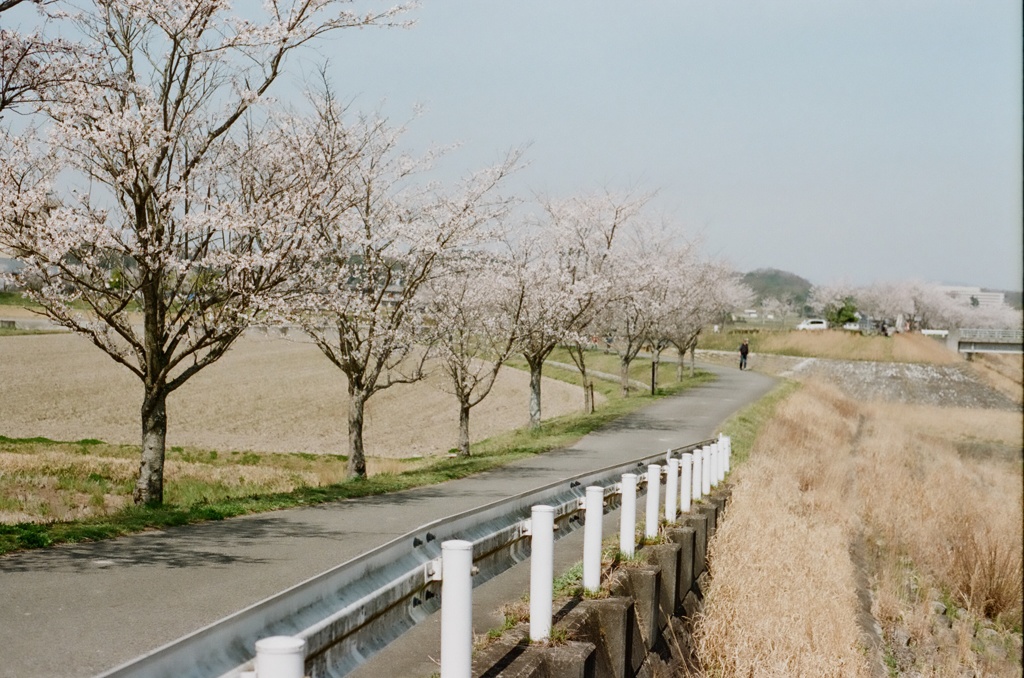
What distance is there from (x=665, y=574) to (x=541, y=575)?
3.12 meters

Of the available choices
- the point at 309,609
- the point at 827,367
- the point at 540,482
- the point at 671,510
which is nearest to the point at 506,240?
the point at 540,482

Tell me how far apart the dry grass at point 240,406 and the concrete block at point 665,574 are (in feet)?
36.5

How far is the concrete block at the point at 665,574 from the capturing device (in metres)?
8.19

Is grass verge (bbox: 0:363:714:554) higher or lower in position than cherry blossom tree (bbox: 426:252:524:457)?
lower

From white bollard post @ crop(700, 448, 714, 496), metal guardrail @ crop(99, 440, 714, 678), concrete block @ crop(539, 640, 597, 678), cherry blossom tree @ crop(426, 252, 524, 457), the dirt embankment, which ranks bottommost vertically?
the dirt embankment

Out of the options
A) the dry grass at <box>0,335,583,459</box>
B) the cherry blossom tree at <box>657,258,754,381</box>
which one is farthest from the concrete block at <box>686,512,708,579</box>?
the cherry blossom tree at <box>657,258,754,381</box>

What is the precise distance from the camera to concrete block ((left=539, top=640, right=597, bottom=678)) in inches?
200

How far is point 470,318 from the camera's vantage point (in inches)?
998

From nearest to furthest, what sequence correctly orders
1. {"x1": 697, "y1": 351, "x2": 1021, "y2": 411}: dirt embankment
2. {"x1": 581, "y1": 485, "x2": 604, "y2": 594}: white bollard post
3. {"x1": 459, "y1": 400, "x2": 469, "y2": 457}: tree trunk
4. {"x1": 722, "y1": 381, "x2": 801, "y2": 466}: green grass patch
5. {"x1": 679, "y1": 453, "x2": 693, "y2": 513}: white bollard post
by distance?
1. {"x1": 581, "y1": 485, "x2": 604, "y2": 594}: white bollard post
2. {"x1": 679, "y1": 453, "x2": 693, "y2": 513}: white bollard post
3. {"x1": 722, "y1": 381, "x2": 801, "y2": 466}: green grass patch
4. {"x1": 459, "y1": 400, "x2": 469, "y2": 457}: tree trunk
5. {"x1": 697, "y1": 351, "x2": 1021, "y2": 411}: dirt embankment

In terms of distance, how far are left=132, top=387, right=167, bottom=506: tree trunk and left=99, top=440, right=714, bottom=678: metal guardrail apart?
9.11 metres

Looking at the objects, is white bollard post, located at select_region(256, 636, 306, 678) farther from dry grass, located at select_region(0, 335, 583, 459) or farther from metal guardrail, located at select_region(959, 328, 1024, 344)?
metal guardrail, located at select_region(959, 328, 1024, 344)

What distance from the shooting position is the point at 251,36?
13602 mm

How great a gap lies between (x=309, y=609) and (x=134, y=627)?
3.92 meters

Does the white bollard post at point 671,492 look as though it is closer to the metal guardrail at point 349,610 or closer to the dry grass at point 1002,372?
the metal guardrail at point 349,610
